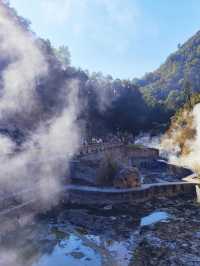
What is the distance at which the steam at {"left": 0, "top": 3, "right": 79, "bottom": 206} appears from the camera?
45.5ft

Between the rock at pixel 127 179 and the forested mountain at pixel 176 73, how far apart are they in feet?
157

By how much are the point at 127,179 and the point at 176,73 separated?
196 feet

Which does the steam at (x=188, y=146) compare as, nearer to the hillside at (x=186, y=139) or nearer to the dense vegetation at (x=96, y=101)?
the hillside at (x=186, y=139)

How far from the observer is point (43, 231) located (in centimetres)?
1091

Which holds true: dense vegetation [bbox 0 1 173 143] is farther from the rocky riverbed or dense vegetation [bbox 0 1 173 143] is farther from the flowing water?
the flowing water

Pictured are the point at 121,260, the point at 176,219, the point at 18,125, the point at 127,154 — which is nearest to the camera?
the point at 121,260

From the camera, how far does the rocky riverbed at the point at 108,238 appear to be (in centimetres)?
879

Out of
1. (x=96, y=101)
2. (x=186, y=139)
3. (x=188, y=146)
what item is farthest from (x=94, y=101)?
(x=188, y=146)

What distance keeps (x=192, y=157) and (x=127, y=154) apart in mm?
5048


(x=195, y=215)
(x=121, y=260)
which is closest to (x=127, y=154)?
(x=195, y=215)

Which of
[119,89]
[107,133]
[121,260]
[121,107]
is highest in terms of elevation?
[119,89]

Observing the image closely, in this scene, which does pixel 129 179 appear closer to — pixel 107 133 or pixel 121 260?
pixel 121 260

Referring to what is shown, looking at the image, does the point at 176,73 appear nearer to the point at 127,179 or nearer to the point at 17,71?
the point at 17,71

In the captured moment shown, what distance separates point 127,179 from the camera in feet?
51.7
